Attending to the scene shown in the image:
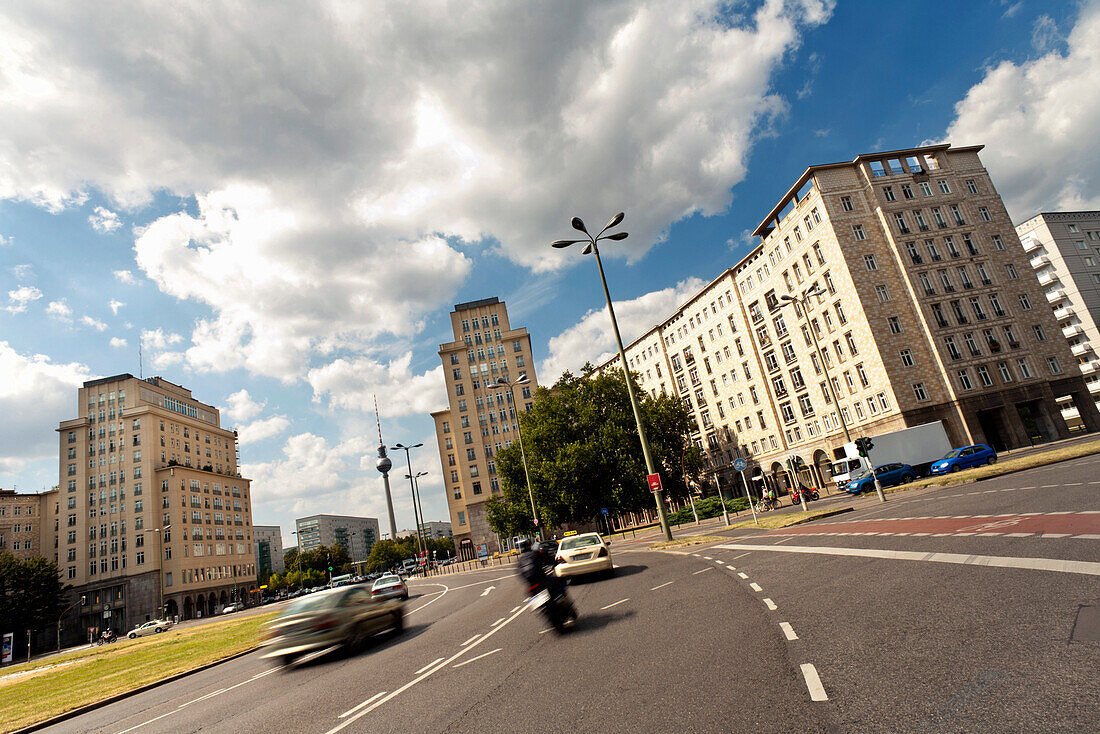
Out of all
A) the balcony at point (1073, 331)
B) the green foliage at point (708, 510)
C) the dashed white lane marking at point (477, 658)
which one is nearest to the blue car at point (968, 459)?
the green foliage at point (708, 510)

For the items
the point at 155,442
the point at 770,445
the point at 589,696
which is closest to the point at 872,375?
the point at 770,445

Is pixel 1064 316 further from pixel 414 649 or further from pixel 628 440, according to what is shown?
pixel 414 649

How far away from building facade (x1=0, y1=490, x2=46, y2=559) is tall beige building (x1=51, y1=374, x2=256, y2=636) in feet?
4.35

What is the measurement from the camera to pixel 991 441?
149 feet

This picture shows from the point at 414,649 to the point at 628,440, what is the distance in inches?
1594

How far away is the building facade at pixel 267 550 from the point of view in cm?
17838

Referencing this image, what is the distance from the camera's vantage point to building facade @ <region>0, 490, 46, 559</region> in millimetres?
74000

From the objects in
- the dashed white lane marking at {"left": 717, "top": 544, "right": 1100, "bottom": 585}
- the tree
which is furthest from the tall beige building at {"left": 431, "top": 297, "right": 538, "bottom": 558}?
the dashed white lane marking at {"left": 717, "top": 544, "right": 1100, "bottom": 585}

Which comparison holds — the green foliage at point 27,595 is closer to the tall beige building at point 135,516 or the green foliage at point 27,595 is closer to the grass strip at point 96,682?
the tall beige building at point 135,516

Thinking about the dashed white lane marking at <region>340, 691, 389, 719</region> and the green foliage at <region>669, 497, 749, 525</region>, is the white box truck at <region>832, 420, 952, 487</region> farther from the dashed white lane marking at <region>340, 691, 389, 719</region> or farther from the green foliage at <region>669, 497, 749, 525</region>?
the dashed white lane marking at <region>340, 691, 389, 719</region>

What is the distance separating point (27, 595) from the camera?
59281 millimetres

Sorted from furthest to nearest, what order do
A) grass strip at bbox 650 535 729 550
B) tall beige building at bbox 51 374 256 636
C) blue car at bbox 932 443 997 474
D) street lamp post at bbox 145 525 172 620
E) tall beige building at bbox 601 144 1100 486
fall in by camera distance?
1. tall beige building at bbox 51 374 256 636
2. street lamp post at bbox 145 525 172 620
3. tall beige building at bbox 601 144 1100 486
4. blue car at bbox 932 443 997 474
5. grass strip at bbox 650 535 729 550

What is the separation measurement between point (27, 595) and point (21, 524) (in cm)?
2353

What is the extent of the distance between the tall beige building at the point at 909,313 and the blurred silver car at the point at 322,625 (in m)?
38.0
